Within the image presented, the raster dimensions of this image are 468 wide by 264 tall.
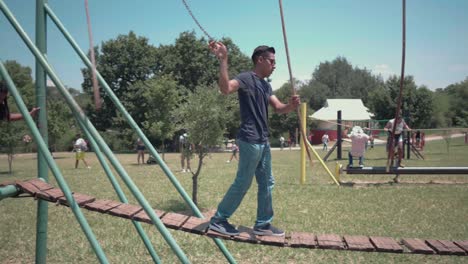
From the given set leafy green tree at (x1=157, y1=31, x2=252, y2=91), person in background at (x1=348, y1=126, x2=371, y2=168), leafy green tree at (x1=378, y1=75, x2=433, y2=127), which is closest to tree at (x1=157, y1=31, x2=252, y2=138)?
leafy green tree at (x1=157, y1=31, x2=252, y2=91)

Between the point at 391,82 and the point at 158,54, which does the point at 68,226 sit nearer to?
the point at 158,54

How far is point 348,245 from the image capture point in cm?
361

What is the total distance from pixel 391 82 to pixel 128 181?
180 ft

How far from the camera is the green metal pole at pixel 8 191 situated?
375 centimetres

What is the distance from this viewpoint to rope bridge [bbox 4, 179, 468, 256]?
3541 millimetres

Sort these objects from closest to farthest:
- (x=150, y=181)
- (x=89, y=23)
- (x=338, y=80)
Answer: (x=89, y=23), (x=150, y=181), (x=338, y=80)

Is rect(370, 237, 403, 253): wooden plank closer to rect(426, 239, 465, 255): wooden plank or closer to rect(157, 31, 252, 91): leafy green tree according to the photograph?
rect(426, 239, 465, 255): wooden plank

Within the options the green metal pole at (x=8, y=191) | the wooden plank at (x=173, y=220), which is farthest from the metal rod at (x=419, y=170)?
the green metal pole at (x=8, y=191)

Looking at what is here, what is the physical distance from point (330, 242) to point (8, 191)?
3.36 metres

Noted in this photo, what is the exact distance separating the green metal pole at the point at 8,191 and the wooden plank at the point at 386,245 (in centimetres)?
378

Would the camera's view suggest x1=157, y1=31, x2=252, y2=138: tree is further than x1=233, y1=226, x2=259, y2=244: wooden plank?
Yes

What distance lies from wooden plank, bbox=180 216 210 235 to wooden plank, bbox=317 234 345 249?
3.76 ft

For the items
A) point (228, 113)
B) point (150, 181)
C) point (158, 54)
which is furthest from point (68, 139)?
point (228, 113)

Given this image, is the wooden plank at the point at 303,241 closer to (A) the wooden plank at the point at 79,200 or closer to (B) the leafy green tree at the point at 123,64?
(A) the wooden plank at the point at 79,200
